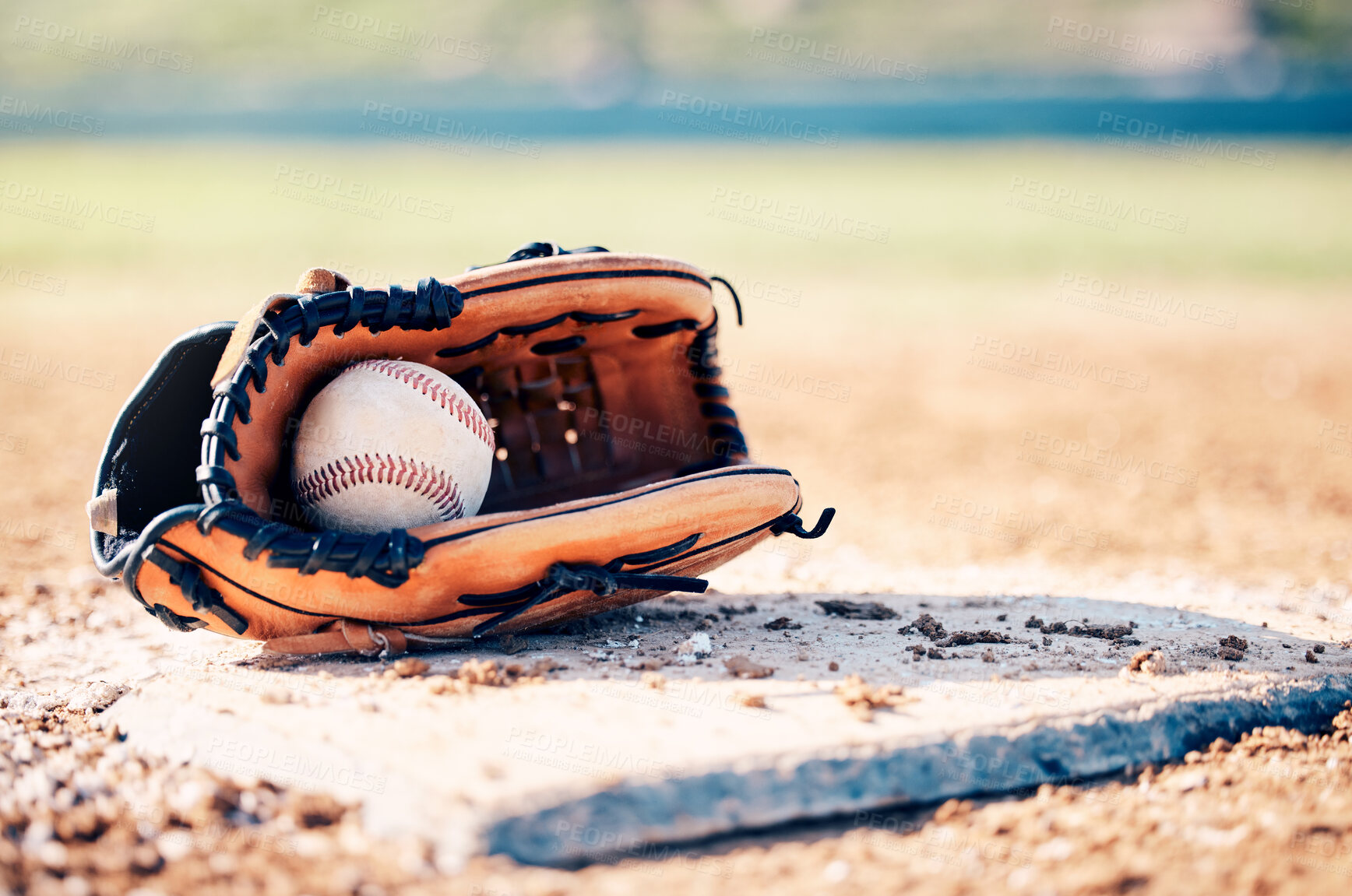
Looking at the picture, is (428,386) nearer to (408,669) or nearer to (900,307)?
(408,669)

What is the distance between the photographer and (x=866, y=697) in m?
2.02

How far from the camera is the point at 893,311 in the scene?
9.72 m

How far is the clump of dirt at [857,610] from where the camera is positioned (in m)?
2.82

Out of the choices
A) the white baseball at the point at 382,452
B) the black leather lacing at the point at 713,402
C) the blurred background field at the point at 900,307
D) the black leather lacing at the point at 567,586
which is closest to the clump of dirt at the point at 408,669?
the black leather lacing at the point at 567,586

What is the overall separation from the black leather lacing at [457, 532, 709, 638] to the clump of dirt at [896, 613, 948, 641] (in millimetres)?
606

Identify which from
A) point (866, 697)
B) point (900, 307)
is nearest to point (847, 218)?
point (900, 307)

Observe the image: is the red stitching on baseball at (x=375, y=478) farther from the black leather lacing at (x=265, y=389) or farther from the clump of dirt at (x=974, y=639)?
the clump of dirt at (x=974, y=639)

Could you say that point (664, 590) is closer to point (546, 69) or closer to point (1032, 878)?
point (1032, 878)

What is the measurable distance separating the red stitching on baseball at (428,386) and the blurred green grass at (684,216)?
7.07 metres

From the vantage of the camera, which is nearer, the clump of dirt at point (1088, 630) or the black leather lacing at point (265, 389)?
the black leather lacing at point (265, 389)

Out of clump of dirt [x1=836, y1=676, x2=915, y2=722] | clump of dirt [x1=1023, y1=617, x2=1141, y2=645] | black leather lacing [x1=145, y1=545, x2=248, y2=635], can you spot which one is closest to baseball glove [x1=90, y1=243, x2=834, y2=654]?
black leather lacing [x1=145, y1=545, x2=248, y2=635]

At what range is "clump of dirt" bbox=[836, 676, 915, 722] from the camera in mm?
1992

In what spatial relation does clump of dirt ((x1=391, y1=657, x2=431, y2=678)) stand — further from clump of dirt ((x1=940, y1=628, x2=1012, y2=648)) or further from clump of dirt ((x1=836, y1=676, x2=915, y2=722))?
clump of dirt ((x1=940, y1=628, x2=1012, y2=648))

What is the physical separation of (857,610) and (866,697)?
0.87 metres
